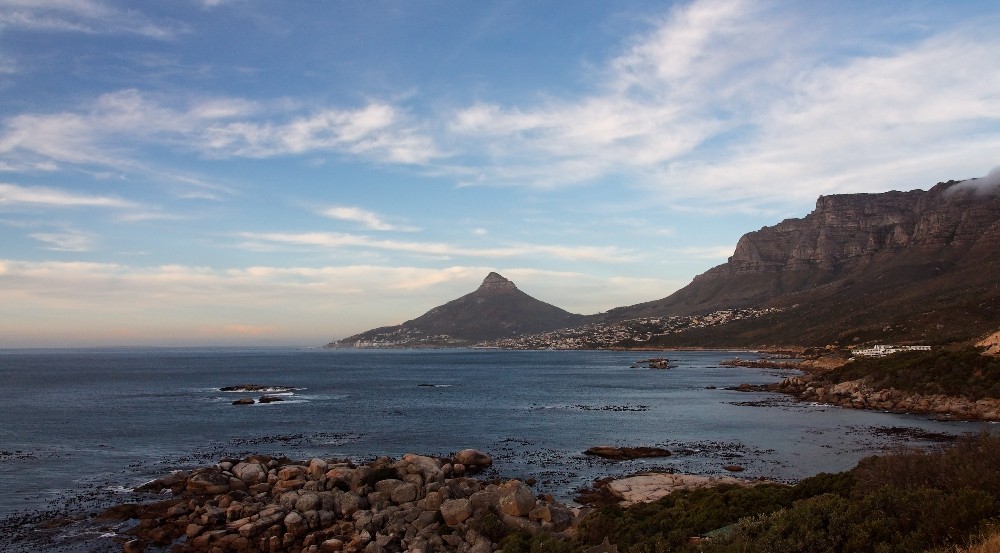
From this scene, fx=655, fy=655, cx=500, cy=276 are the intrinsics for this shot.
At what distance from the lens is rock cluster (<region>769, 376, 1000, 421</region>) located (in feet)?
211

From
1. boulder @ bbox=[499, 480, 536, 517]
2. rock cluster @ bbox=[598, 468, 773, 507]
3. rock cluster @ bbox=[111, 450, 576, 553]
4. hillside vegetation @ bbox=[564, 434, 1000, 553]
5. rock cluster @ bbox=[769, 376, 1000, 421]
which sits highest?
hillside vegetation @ bbox=[564, 434, 1000, 553]

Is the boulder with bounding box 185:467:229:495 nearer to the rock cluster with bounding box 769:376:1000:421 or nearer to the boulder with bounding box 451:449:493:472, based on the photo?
the boulder with bounding box 451:449:493:472

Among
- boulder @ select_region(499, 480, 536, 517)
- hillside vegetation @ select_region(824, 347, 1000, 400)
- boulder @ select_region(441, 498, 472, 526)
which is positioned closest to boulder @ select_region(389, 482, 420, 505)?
boulder @ select_region(441, 498, 472, 526)

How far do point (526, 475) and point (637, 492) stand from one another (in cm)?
965

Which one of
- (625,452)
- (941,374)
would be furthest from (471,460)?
(941,374)

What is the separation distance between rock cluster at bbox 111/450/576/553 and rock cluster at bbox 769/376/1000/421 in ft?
179

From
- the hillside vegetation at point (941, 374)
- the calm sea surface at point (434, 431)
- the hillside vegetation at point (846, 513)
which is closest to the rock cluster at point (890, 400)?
the hillside vegetation at point (941, 374)

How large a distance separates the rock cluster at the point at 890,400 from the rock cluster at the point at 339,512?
54.5 metres

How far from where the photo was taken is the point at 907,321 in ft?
506

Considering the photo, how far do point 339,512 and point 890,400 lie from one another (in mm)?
67386

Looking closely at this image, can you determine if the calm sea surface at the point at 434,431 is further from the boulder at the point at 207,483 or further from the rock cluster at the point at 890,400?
the rock cluster at the point at 890,400

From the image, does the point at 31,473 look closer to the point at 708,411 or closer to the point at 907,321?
the point at 708,411

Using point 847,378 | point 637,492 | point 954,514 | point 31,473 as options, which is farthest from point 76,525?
point 847,378

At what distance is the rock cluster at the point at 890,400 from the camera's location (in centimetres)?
6425
